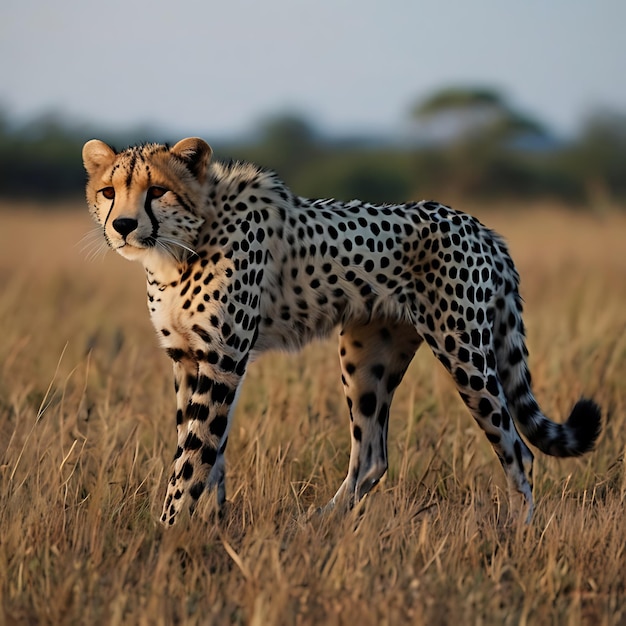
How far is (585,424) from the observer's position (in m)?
3.77

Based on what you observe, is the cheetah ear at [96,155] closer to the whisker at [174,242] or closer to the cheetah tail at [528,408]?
the whisker at [174,242]

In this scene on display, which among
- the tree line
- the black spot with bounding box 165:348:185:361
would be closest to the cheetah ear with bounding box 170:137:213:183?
the black spot with bounding box 165:348:185:361

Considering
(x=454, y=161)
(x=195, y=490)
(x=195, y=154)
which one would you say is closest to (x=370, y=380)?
(x=195, y=490)

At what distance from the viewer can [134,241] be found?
329cm

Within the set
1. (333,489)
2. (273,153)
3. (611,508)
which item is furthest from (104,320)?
(273,153)

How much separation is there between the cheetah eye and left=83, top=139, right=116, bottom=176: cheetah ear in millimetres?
217

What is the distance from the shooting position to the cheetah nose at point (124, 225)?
326 centimetres

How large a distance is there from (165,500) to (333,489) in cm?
77

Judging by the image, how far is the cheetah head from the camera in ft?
10.8

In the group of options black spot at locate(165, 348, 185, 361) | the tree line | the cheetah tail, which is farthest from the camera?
the tree line

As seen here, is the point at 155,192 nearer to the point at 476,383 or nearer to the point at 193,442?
the point at 193,442

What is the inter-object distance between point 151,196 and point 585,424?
1550 mm

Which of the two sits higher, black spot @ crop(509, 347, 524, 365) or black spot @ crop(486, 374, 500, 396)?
black spot @ crop(509, 347, 524, 365)

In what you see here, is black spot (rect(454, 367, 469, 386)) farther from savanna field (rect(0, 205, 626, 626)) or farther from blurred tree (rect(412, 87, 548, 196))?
blurred tree (rect(412, 87, 548, 196))
